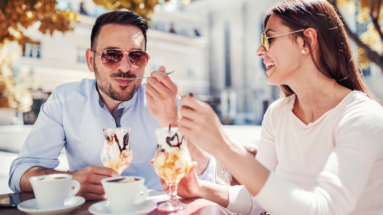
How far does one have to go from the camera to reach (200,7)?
34.3m

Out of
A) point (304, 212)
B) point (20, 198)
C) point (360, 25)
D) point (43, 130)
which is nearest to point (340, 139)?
point (304, 212)

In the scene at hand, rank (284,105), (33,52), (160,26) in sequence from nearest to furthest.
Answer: (284,105) < (33,52) < (160,26)

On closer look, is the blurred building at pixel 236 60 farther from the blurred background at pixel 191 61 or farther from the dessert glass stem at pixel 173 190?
the dessert glass stem at pixel 173 190

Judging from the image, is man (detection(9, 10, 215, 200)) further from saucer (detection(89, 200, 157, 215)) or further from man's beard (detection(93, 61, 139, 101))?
saucer (detection(89, 200, 157, 215))

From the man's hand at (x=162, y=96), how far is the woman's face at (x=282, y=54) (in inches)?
22.9

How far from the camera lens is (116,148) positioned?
1.53m

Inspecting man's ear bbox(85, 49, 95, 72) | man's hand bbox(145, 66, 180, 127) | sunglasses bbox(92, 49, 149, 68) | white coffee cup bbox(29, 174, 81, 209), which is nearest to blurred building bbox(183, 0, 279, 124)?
man's ear bbox(85, 49, 95, 72)

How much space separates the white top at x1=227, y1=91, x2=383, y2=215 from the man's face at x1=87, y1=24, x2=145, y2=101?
103cm

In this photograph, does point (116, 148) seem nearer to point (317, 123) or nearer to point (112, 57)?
point (112, 57)

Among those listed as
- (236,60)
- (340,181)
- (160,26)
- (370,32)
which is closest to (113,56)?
(340,181)

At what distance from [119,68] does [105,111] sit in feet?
1.11

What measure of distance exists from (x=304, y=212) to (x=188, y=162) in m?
0.49

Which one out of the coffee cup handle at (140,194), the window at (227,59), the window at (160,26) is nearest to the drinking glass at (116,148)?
the coffee cup handle at (140,194)

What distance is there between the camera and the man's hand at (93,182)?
1435 millimetres
